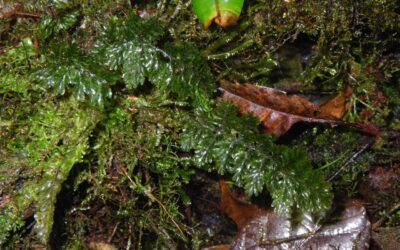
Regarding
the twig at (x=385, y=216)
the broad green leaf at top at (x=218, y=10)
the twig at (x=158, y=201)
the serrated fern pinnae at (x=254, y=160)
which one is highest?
the broad green leaf at top at (x=218, y=10)

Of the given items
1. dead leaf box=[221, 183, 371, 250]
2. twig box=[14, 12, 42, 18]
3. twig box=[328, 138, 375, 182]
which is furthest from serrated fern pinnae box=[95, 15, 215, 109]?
twig box=[328, 138, 375, 182]

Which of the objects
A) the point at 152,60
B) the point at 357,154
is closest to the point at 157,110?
the point at 152,60

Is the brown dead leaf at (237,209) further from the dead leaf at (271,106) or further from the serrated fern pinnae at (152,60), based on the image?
the serrated fern pinnae at (152,60)

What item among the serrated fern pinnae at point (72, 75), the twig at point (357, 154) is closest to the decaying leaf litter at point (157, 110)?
the serrated fern pinnae at point (72, 75)

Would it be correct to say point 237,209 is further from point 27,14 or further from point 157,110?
point 27,14

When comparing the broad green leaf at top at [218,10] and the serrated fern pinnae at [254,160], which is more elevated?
the broad green leaf at top at [218,10]

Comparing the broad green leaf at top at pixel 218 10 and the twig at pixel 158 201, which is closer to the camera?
the broad green leaf at top at pixel 218 10

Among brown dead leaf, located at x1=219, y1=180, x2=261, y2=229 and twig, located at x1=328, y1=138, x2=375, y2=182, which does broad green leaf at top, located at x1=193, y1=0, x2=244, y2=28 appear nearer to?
brown dead leaf, located at x1=219, y1=180, x2=261, y2=229
